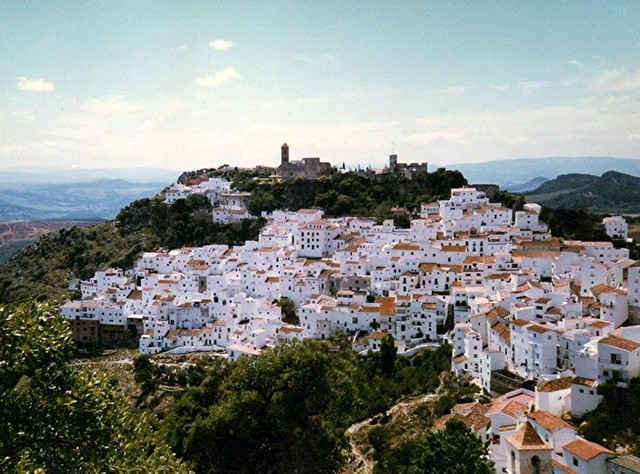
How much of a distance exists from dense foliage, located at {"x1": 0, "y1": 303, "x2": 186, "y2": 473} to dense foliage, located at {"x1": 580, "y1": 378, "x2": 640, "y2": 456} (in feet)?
41.6

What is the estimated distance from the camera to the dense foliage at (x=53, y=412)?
8242 mm

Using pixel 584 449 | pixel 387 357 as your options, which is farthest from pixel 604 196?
pixel 584 449

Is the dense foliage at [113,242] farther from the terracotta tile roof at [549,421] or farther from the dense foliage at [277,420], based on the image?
the terracotta tile roof at [549,421]

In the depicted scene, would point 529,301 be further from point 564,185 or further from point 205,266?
point 564,185

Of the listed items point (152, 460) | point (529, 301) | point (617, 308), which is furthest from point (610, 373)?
point (152, 460)

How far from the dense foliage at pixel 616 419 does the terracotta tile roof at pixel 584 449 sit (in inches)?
73.1

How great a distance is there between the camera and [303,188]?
184ft

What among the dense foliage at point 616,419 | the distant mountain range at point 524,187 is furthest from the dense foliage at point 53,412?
the distant mountain range at point 524,187

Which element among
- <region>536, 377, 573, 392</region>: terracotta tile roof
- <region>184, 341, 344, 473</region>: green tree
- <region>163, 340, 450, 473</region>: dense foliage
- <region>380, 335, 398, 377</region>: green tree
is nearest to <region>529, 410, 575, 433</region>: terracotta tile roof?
<region>536, 377, 573, 392</region>: terracotta tile roof

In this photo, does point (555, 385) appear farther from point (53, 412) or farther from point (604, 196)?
point (604, 196)

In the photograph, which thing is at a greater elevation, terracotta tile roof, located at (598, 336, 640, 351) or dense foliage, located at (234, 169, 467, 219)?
dense foliage, located at (234, 169, 467, 219)

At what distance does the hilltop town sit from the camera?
59.0 feet

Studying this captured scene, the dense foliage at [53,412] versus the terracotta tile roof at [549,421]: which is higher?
the dense foliage at [53,412]

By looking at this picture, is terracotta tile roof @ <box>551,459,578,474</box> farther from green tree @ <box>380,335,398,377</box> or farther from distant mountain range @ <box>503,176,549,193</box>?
distant mountain range @ <box>503,176,549,193</box>
